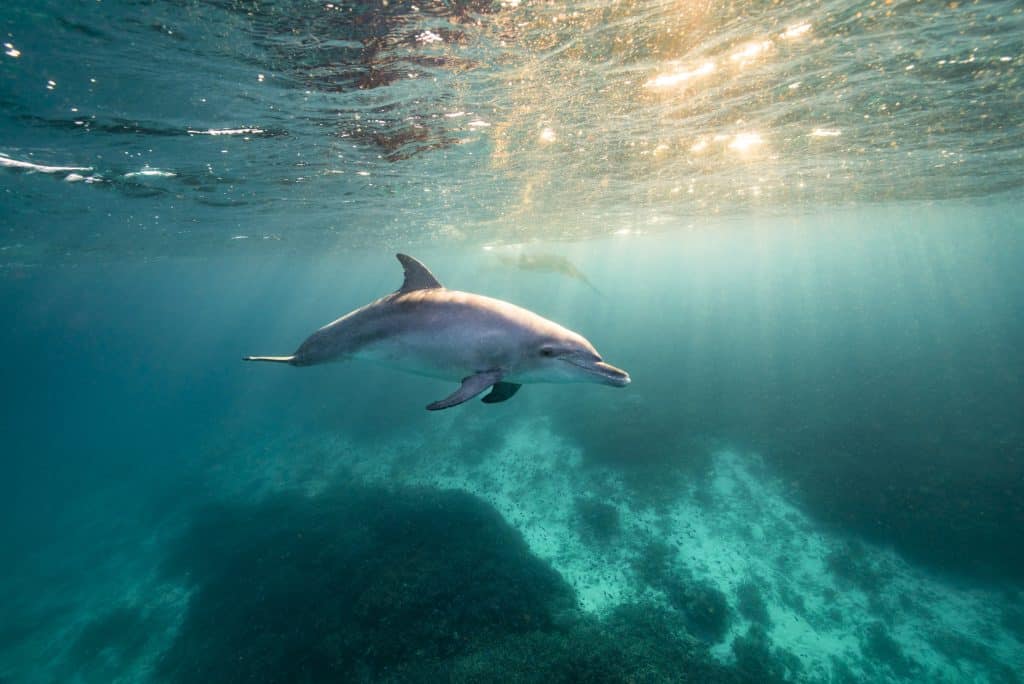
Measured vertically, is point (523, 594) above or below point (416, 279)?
below

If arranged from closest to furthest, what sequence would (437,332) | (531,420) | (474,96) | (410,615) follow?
(437,332), (474,96), (410,615), (531,420)

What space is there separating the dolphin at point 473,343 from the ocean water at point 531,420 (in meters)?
4.39

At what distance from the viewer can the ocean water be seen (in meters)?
7.20

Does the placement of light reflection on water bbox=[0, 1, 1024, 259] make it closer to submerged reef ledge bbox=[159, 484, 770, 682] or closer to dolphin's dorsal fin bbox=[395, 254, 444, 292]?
dolphin's dorsal fin bbox=[395, 254, 444, 292]

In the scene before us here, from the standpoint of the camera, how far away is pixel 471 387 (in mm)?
4113

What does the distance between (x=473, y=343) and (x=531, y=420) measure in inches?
730

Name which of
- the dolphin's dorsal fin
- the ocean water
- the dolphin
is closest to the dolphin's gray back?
the dolphin

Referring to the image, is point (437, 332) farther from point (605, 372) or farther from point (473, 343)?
point (605, 372)

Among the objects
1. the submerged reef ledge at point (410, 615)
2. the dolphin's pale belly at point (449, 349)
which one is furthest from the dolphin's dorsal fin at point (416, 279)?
the submerged reef ledge at point (410, 615)

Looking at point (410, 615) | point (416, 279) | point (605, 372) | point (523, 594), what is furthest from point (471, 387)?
point (523, 594)

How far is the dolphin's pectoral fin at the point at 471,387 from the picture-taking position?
376 centimetres

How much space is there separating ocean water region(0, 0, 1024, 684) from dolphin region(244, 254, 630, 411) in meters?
4.39

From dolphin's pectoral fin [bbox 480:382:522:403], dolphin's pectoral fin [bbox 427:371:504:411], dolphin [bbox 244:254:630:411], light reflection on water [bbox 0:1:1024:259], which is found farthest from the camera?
light reflection on water [bbox 0:1:1024:259]

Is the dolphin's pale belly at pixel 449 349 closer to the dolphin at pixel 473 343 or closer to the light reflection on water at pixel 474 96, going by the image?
Answer: the dolphin at pixel 473 343
